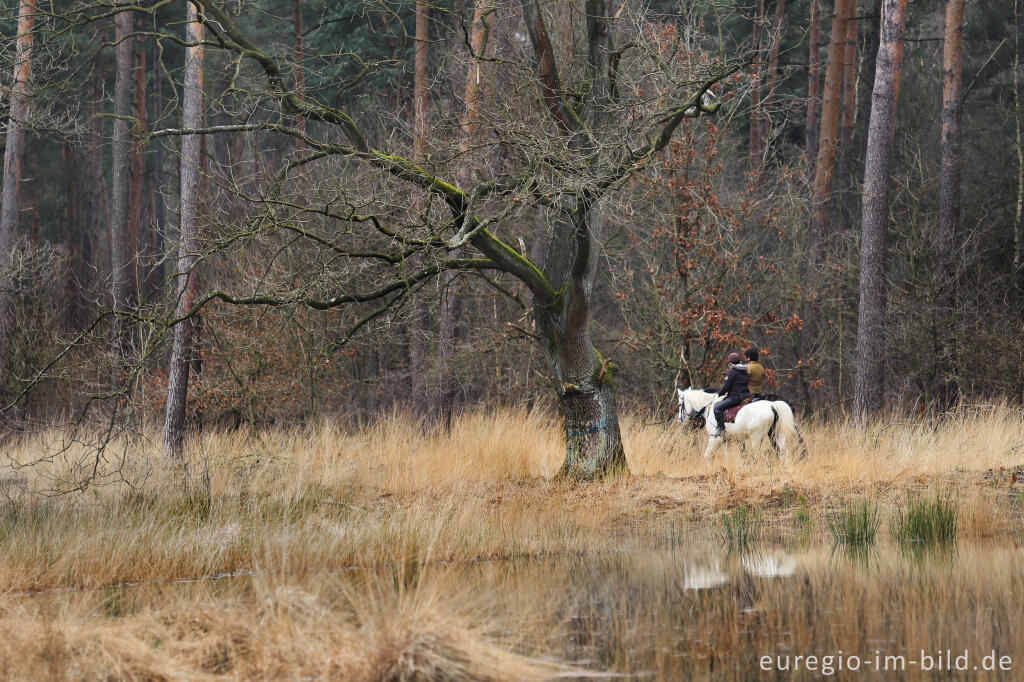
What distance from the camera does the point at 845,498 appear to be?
13188mm

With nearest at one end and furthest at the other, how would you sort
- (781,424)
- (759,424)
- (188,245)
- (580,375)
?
(580,375), (759,424), (781,424), (188,245)

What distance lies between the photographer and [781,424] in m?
15.5

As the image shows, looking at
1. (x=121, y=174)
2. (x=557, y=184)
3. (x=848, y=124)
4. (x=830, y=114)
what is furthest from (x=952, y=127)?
(x=121, y=174)

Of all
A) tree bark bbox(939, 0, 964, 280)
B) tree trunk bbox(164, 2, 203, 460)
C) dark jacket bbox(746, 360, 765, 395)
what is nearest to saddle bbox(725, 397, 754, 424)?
dark jacket bbox(746, 360, 765, 395)

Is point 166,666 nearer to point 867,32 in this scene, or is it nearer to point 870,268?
point 870,268

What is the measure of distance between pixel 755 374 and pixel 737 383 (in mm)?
421

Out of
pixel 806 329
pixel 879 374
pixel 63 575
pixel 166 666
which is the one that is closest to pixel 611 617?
pixel 166 666

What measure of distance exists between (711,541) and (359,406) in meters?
13.2

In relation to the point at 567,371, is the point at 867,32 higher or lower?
higher

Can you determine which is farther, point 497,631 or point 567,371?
point 567,371

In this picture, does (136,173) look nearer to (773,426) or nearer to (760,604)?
(773,426)

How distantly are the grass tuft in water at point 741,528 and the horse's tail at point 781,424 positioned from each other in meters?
2.98

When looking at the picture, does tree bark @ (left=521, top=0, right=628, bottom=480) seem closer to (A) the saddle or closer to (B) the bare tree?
(B) the bare tree

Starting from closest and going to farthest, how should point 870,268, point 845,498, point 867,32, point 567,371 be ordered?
point 845,498, point 567,371, point 870,268, point 867,32
